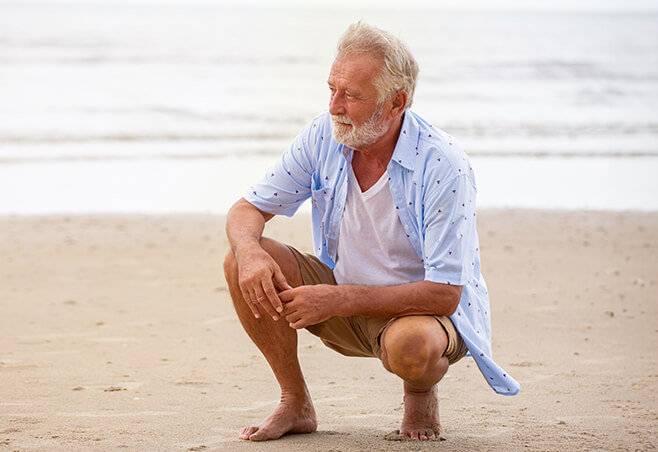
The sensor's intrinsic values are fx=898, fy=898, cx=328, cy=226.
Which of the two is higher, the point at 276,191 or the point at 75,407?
the point at 276,191

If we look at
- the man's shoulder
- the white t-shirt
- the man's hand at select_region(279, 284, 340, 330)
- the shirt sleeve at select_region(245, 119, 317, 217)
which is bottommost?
the man's hand at select_region(279, 284, 340, 330)

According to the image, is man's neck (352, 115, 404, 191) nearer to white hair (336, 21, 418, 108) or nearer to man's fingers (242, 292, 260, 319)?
white hair (336, 21, 418, 108)

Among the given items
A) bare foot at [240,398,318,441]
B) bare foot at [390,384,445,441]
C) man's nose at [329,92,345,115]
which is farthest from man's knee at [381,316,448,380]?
man's nose at [329,92,345,115]

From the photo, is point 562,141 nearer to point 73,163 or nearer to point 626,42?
point 73,163

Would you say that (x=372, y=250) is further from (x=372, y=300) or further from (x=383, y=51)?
(x=383, y=51)

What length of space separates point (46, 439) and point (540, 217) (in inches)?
236

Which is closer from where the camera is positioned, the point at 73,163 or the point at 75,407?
the point at 75,407

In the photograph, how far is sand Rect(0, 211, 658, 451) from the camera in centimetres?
312

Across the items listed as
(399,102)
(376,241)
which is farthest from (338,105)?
(376,241)

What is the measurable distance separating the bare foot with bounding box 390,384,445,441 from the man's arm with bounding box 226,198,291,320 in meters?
0.56

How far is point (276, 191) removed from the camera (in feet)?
10.3

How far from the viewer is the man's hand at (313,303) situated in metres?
2.76

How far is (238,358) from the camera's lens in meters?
4.27

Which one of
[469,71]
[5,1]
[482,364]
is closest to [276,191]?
[482,364]
